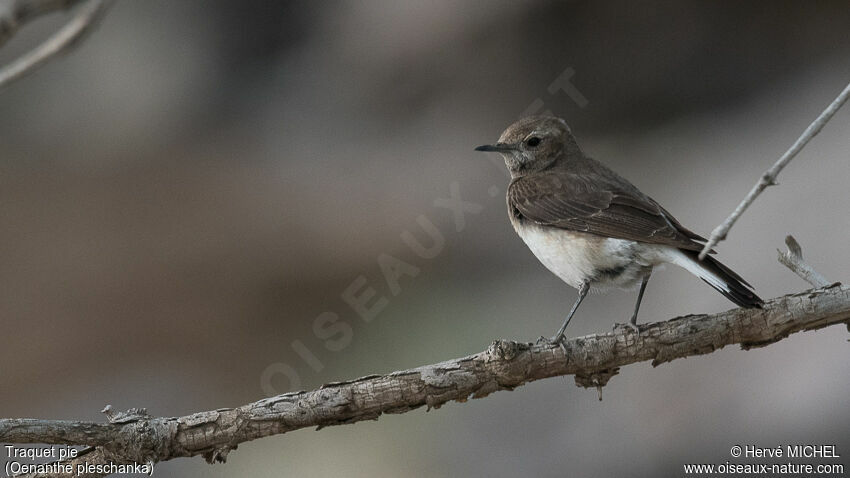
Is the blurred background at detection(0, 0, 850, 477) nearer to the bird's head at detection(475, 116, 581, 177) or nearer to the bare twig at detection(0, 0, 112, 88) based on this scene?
the bird's head at detection(475, 116, 581, 177)

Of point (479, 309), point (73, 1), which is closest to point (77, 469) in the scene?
point (73, 1)

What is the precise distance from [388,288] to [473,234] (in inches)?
54.6

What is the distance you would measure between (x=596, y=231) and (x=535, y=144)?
4.25ft

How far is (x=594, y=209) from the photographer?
5914mm

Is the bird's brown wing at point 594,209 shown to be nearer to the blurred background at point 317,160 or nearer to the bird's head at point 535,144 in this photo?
the bird's head at point 535,144

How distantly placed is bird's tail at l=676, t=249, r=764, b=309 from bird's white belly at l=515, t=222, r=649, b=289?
0.42m

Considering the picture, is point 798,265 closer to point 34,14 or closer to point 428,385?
point 428,385

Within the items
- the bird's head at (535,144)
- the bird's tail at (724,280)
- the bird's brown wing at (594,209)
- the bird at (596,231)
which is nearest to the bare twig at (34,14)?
the bird at (596,231)

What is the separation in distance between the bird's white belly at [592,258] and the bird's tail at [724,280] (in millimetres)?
419

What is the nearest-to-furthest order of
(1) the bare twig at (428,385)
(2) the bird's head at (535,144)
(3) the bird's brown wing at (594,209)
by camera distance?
(1) the bare twig at (428,385), (3) the bird's brown wing at (594,209), (2) the bird's head at (535,144)

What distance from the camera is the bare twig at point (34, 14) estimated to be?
232 centimetres

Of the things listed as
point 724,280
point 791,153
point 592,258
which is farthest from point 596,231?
point 791,153

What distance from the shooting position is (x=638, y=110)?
11766 millimetres

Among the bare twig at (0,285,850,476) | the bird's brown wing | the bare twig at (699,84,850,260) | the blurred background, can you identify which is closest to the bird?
the bird's brown wing
